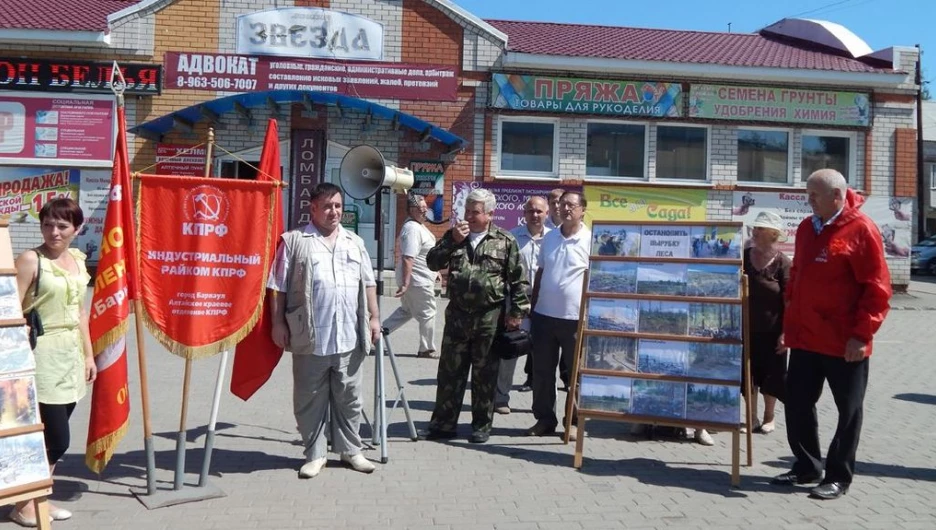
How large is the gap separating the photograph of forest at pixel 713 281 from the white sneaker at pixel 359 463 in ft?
8.28

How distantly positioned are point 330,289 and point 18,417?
2.07m

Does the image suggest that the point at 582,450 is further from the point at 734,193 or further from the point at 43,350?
the point at 734,193

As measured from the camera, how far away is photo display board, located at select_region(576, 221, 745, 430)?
19.7 ft

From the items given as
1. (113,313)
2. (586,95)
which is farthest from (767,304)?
(586,95)

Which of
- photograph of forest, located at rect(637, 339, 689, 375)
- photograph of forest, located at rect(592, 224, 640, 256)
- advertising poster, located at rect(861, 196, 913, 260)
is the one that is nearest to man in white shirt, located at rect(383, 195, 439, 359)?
photograph of forest, located at rect(592, 224, 640, 256)

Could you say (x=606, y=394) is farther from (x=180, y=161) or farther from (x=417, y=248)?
(x=180, y=161)

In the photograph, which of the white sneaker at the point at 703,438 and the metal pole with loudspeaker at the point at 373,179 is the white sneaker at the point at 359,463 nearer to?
the metal pole with loudspeaker at the point at 373,179

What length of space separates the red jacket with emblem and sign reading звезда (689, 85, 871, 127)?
11785 millimetres

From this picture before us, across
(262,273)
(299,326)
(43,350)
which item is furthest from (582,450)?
(43,350)

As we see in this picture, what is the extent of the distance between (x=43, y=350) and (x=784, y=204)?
15252 millimetres

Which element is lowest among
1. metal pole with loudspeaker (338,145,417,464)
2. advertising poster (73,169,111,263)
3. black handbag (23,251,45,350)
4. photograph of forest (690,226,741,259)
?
black handbag (23,251,45,350)

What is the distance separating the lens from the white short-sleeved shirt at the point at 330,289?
5691 millimetres

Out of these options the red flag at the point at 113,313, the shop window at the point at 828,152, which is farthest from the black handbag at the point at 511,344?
the shop window at the point at 828,152

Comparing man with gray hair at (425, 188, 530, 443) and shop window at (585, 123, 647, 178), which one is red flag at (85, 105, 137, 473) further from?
shop window at (585, 123, 647, 178)
